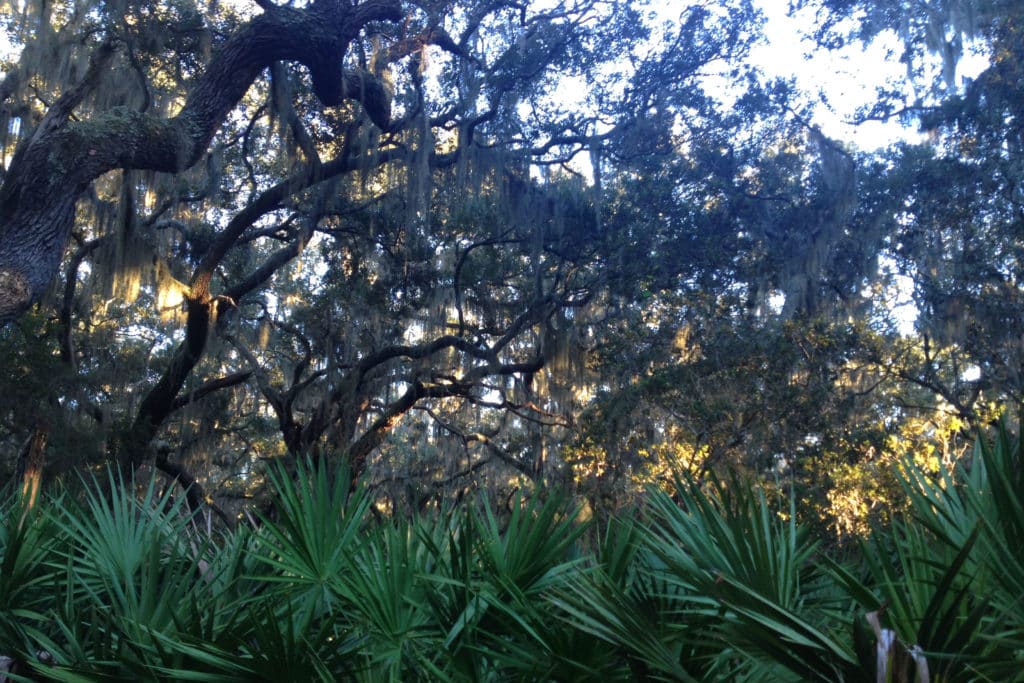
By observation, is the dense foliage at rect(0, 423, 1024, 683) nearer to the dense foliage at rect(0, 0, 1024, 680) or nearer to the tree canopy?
the dense foliage at rect(0, 0, 1024, 680)

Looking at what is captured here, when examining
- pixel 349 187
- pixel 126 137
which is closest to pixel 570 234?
pixel 349 187

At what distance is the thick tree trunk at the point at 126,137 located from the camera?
716cm

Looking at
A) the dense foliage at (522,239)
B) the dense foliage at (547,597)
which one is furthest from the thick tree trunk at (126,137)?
the dense foliage at (547,597)

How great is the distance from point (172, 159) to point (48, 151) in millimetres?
1148

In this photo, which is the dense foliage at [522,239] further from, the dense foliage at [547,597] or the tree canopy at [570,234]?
the dense foliage at [547,597]

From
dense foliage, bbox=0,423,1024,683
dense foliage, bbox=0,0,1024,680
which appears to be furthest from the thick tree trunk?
dense foliage, bbox=0,423,1024,683

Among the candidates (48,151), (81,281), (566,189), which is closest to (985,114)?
(566,189)

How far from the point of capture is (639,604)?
9.68 ft

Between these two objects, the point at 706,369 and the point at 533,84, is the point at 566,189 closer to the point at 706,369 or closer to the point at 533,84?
the point at 533,84

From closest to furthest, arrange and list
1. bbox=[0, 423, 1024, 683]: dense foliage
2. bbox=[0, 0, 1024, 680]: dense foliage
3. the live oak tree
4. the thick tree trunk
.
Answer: bbox=[0, 423, 1024, 683]: dense foliage < the thick tree trunk < bbox=[0, 0, 1024, 680]: dense foliage < the live oak tree

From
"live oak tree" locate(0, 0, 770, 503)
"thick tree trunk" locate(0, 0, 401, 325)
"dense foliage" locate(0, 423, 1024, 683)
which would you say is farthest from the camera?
"live oak tree" locate(0, 0, 770, 503)

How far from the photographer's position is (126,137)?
786 cm

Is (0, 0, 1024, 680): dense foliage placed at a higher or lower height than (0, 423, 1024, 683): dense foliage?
higher

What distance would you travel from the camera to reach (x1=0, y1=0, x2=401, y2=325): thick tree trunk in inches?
282
